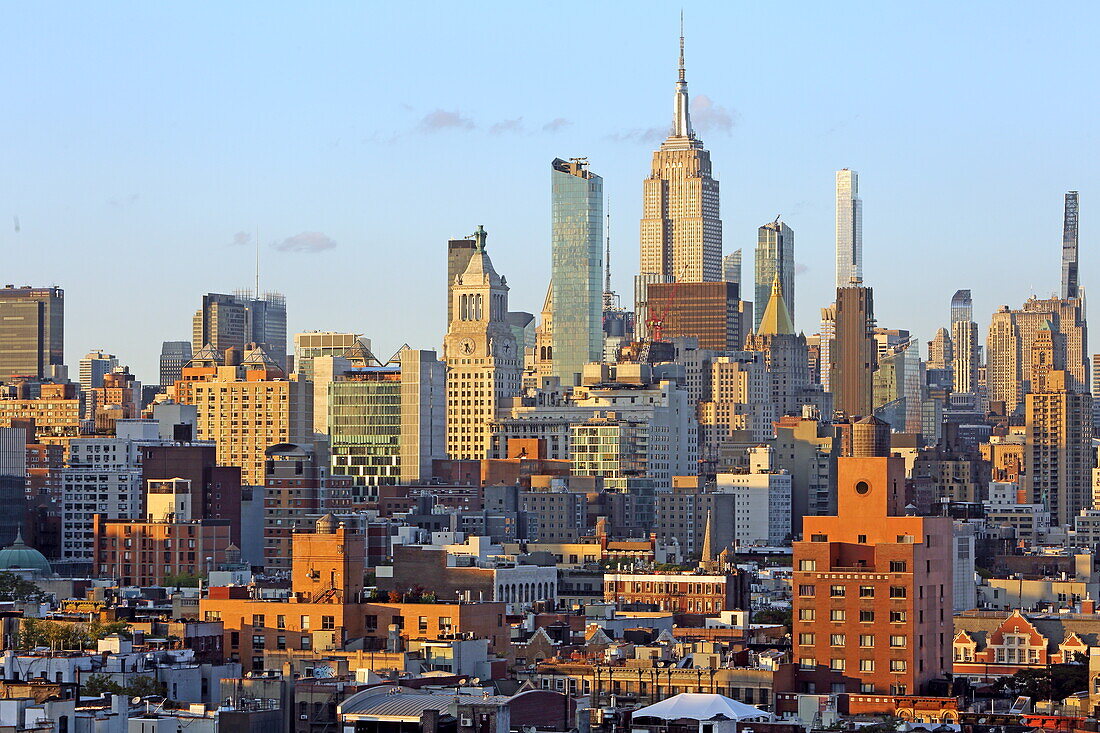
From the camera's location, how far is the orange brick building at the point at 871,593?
418ft

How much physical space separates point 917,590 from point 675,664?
1129 centimetres

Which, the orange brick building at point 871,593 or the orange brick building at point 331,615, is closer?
the orange brick building at point 871,593

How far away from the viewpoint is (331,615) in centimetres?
13838

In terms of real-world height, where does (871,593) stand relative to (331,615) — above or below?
above

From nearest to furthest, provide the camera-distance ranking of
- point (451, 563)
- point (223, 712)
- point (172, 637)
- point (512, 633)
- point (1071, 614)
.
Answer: point (223, 712) → point (172, 637) → point (512, 633) → point (451, 563) → point (1071, 614)

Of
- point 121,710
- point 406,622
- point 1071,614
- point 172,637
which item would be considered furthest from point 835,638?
point 1071,614

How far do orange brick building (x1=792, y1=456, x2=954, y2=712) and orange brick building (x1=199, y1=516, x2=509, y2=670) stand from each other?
17.4m

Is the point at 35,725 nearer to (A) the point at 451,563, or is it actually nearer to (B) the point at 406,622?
(B) the point at 406,622

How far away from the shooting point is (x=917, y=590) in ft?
422

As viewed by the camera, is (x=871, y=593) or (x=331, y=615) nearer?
(x=871, y=593)

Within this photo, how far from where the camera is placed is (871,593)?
129 metres

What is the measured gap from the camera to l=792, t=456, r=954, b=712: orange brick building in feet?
418

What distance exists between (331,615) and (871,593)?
26322mm

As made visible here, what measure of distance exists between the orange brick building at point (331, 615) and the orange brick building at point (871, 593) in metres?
17.4
